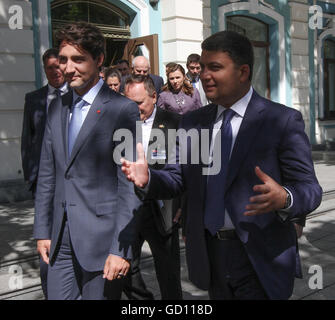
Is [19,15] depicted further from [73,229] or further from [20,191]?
[73,229]

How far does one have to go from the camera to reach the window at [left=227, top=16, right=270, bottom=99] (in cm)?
1508

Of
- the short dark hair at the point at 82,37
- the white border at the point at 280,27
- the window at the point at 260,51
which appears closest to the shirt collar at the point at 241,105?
the short dark hair at the point at 82,37

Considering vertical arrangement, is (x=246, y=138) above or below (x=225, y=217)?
above

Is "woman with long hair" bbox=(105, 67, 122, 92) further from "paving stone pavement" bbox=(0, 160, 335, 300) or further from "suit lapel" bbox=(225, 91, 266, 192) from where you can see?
"suit lapel" bbox=(225, 91, 266, 192)

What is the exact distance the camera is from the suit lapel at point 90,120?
291cm

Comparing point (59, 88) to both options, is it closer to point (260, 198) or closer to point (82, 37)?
point (82, 37)

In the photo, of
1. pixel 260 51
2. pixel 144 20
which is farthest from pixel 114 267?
pixel 260 51

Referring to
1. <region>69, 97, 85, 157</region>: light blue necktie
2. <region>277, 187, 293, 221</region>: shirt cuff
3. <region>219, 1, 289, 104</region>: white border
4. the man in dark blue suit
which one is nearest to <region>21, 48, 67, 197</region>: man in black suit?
<region>69, 97, 85, 157</region>: light blue necktie

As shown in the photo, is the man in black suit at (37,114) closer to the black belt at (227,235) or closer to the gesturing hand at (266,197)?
the black belt at (227,235)

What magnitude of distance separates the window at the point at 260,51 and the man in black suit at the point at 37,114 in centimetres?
1104

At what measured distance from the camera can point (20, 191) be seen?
9281mm

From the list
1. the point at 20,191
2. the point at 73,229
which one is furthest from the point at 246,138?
the point at 20,191

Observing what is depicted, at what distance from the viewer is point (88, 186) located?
2908 millimetres
